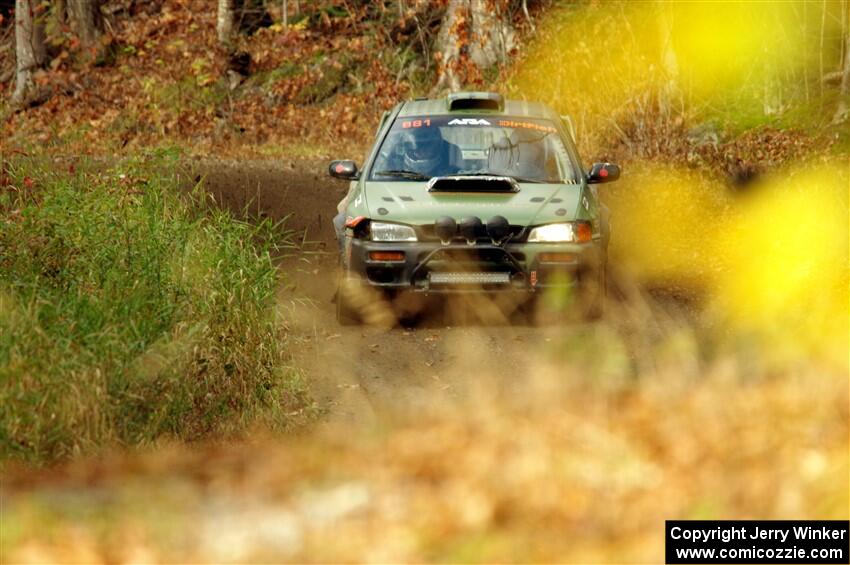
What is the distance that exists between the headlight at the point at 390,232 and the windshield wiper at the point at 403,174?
79 centimetres

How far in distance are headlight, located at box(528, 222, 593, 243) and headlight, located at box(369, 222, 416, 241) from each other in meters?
0.93

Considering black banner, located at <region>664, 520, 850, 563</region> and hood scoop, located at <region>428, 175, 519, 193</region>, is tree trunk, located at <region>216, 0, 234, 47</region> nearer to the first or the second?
hood scoop, located at <region>428, 175, 519, 193</region>

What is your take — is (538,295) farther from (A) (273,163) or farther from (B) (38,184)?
(A) (273,163)

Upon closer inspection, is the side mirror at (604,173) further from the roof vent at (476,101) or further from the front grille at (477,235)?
the roof vent at (476,101)

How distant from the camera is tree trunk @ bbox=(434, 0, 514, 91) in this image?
24750 mm

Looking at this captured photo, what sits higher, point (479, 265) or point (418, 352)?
point (479, 265)

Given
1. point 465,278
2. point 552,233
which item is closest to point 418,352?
point 465,278

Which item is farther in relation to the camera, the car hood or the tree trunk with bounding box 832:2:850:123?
the tree trunk with bounding box 832:2:850:123

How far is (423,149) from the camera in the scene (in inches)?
450

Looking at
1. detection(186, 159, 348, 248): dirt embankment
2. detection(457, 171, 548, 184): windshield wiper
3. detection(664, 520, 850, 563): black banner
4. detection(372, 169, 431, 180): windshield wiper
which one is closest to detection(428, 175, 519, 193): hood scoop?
detection(457, 171, 548, 184): windshield wiper

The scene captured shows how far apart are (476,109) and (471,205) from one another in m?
1.84

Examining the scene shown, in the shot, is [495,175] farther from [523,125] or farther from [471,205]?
[523,125]

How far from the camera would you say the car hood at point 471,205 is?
10.3 m

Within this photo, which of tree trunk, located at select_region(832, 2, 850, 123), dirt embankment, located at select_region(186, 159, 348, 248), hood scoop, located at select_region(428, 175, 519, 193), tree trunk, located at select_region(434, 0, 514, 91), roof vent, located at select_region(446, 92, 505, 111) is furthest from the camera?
tree trunk, located at select_region(434, 0, 514, 91)
